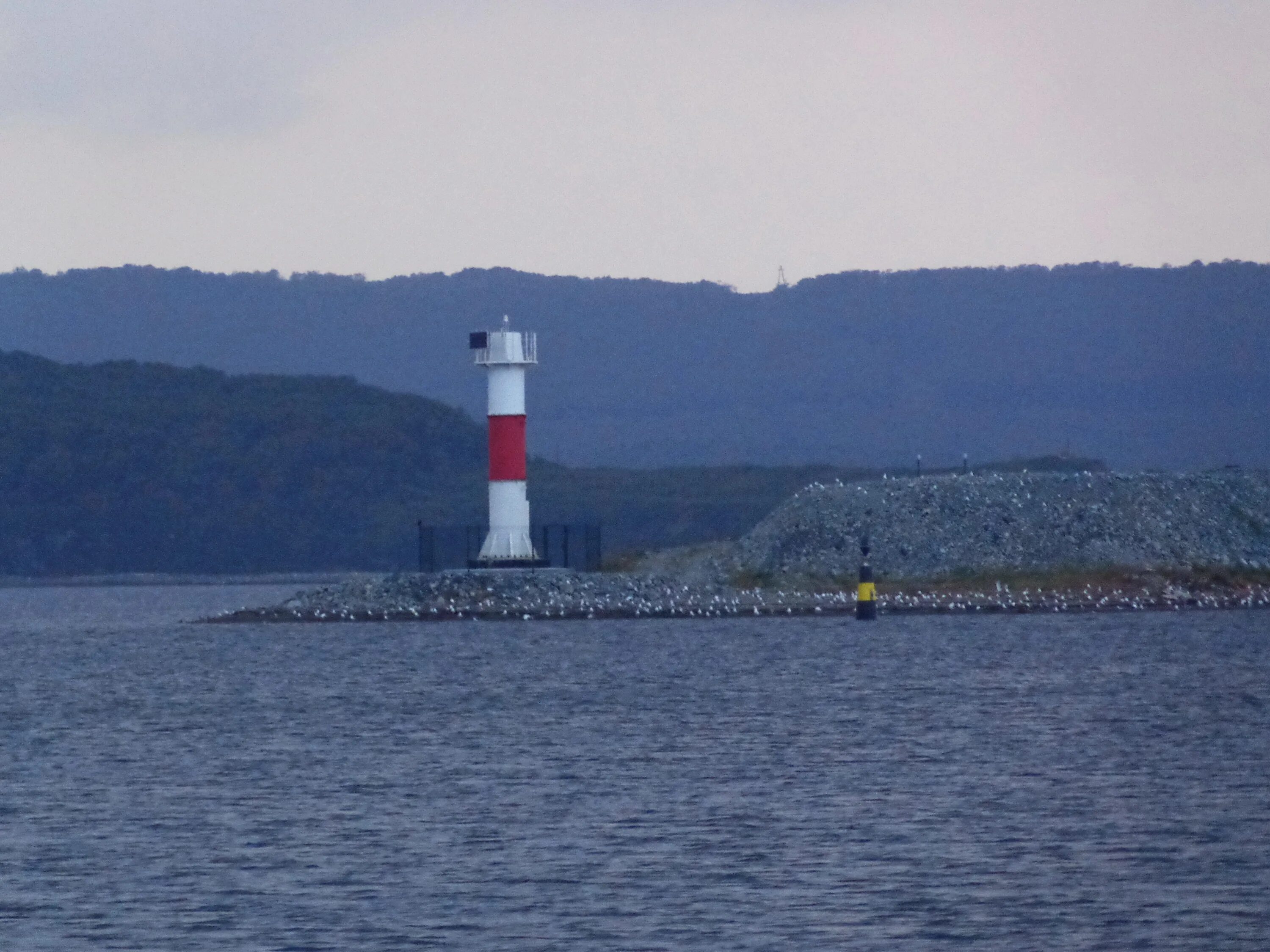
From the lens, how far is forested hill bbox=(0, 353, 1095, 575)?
109000mm

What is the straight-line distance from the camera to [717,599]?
46250mm

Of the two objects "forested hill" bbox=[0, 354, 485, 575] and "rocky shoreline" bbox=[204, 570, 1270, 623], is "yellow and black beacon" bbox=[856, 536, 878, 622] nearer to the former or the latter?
"rocky shoreline" bbox=[204, 570, 1270, 623]

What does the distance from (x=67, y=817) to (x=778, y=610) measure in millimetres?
27507

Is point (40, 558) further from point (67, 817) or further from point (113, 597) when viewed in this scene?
point (67, 817)

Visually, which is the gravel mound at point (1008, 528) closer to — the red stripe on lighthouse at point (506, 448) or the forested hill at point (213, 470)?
the red stripe on lighthouse at point (506, 448)

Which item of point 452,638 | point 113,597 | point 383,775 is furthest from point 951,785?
point 113,597

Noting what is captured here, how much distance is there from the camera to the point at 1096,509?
4719 cm

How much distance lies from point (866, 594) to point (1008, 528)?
6.91 metres

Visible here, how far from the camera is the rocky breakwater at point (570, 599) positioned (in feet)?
146

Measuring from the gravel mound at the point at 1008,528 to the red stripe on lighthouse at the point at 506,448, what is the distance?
252 inches

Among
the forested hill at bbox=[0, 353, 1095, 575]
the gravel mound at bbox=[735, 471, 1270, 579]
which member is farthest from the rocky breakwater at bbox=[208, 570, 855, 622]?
the forested hill at bbox=[0, 353, 1095, 575]

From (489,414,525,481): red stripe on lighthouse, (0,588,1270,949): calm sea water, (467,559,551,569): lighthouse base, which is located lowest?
(0,588,1270,949): calm sea water

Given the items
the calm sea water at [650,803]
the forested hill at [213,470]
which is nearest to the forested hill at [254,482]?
the forested hill at [213,470]

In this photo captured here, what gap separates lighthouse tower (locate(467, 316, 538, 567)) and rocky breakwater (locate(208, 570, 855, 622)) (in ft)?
1.95
